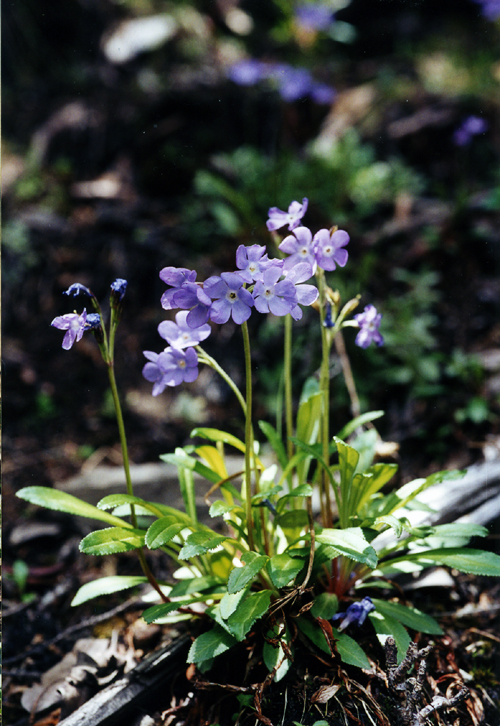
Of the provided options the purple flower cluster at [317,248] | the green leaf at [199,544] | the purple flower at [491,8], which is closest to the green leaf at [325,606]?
the green leaf at [199,544]

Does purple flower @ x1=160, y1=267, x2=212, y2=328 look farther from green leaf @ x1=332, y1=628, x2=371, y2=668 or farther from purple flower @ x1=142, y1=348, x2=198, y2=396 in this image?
green leaf @ x1=332, y1=628, x2=371, y2=668

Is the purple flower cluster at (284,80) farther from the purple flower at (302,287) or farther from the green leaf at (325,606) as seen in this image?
the green leaf at (325,606)

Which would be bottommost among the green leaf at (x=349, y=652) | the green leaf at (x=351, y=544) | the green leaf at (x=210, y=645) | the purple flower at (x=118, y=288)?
the green leaf at (x=349, y=652)

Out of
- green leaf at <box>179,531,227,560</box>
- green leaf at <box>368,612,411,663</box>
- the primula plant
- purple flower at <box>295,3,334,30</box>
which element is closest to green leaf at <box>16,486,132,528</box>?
the primula plant

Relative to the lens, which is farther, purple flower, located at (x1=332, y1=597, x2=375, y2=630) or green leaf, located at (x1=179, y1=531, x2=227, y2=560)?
purple flower, located at (x1=332, y1=597, x2=375, y2=630)

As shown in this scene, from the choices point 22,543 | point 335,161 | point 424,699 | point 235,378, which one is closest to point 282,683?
point 424,699

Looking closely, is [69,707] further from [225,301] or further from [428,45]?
[428,45]
